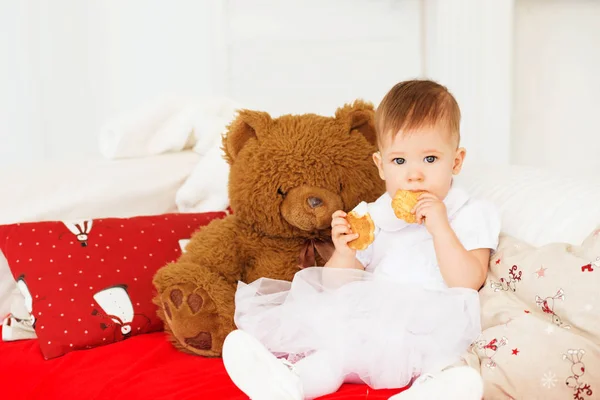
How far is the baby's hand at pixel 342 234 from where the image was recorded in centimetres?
124

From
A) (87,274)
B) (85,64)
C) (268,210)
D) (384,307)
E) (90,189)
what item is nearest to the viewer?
(384,307)

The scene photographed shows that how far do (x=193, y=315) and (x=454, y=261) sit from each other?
1.59 feet

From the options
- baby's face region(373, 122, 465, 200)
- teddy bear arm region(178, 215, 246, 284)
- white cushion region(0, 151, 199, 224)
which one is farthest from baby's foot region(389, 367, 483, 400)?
white cushion region(0, 151, 199, 224)

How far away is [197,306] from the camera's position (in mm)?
1294

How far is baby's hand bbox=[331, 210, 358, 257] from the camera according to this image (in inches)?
48.8

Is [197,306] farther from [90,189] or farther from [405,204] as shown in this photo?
[90,189]

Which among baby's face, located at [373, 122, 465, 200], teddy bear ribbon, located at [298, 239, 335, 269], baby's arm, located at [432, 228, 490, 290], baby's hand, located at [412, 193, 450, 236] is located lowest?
teddy bear ribbon, located at [298, 239, 335, 269]

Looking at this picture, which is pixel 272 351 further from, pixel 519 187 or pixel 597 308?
pixel 519 187

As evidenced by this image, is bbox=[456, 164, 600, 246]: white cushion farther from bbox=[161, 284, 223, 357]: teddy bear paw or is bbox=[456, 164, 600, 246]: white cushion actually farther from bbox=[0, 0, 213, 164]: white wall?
bbox=[0, 0, 213, 164]: white wall

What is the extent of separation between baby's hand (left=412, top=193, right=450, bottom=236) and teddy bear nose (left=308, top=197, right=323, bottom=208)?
184 millimetres

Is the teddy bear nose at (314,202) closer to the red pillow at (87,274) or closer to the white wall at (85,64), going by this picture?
the red pillow at (87,274)

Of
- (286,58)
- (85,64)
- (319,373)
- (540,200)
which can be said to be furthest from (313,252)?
(85,64)

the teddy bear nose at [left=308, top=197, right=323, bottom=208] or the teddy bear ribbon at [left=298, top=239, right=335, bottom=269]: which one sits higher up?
the teddy bear nose at [left=308, top=197, right=323, bottom=208]

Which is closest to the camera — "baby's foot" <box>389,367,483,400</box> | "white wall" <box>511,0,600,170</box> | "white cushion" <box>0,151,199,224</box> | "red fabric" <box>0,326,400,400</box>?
"baby's foot" <box>389,367,483,400</box>
